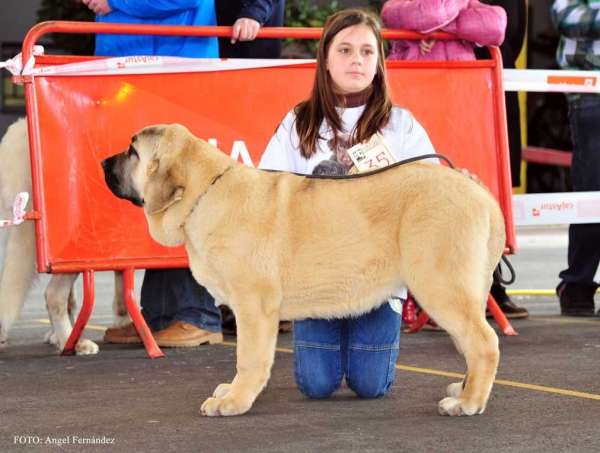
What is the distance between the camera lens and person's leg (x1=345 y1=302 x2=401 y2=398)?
4.31m

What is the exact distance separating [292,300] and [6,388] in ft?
5.06

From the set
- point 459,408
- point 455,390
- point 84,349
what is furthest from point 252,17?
point 459,408

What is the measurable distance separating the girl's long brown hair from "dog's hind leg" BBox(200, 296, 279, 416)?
0.93 metres

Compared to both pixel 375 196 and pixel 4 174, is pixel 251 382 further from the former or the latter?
pixel 4 174

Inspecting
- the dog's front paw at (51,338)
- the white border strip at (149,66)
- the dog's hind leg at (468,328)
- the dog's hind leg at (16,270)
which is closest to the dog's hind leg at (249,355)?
the dog's hind leg at (468,328)

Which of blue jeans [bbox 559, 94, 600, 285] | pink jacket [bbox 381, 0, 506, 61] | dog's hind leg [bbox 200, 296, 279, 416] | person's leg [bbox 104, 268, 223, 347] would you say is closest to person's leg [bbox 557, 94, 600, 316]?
blue jeans [bbox 559, 94, 600, 285]

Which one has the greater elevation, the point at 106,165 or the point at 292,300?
the point at 106,165

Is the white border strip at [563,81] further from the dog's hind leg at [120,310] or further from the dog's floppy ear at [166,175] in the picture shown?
the dog's floppy ear at [166,175]

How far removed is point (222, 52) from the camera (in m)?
6.57

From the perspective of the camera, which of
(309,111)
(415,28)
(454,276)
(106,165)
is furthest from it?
(415,28)

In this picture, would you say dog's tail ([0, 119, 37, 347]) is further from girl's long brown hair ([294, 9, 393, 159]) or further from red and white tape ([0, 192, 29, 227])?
girl's long brown hair ([294, 9, 393, 159])

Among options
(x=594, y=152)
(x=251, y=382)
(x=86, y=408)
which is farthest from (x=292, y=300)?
(x=594, y=152)

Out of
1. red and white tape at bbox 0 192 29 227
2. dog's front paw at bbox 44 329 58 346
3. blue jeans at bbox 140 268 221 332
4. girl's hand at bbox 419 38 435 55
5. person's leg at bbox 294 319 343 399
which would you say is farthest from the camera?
girl's hand at bbox 419 38 435 55

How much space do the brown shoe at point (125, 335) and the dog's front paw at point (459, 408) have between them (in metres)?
2.67
